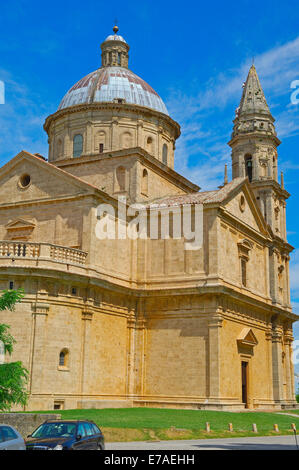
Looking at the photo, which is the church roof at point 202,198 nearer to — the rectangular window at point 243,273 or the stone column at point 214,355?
the rectangular window at point 243,273

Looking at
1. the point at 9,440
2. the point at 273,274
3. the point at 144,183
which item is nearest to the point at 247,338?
the point at 273,274

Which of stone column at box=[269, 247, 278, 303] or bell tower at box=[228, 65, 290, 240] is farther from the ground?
bell tower at box=[228, 65, 290, 240]

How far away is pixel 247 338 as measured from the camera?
39188 millimetres

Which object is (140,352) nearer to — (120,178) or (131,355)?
(131,355)

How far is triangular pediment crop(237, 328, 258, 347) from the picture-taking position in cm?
3819

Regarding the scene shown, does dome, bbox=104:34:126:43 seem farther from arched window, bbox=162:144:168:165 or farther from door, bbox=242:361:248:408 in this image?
door, bbox=242:361:248:408

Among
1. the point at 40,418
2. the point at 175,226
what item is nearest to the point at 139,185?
the point at 175,226

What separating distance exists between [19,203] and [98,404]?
13020mm
